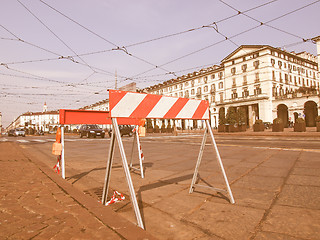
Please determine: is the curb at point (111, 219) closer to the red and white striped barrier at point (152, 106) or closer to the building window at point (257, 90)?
the red and white striped barrier at point (152, 106)

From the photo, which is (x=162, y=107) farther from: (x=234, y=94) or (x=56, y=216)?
(x=234, y=94)

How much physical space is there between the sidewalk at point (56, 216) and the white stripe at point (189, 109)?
164 centimetres

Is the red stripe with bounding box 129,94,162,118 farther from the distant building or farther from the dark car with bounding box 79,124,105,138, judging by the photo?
the distant building

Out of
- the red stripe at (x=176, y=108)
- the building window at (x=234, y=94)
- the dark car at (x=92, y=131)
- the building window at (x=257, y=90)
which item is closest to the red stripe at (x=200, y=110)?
the red stripe at (x=176, y=108)

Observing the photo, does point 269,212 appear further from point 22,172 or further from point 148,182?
point 22,172

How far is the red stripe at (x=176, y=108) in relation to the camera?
9.65 ft

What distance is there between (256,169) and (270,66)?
44.9 metres

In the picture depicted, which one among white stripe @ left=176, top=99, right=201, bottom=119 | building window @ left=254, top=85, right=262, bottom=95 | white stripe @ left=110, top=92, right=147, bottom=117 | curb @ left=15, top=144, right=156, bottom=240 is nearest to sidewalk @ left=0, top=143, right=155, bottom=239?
curb @ left=15, top=144, right=156, bottom=240

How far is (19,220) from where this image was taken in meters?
2.25

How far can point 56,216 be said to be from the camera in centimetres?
232

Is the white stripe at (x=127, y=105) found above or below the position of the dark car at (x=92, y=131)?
above

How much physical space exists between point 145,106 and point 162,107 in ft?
0.96

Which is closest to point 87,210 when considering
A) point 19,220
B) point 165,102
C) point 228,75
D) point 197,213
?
point 19,220

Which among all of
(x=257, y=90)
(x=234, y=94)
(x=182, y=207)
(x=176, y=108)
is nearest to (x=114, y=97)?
(x=176, y=108)
